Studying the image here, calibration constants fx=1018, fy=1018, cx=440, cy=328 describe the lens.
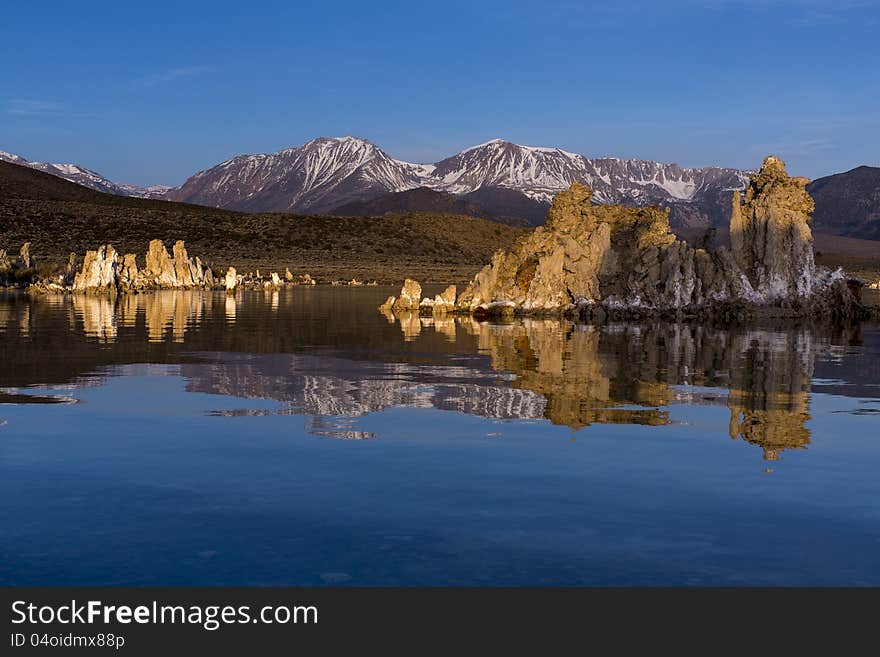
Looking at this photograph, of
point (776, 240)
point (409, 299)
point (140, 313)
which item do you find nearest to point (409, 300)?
point (409, 299)

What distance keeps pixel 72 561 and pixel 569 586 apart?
159 inches

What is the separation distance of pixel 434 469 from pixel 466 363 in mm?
12447

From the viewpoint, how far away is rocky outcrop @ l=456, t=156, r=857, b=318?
145 ft

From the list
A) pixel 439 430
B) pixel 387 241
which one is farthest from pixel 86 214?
pixel 439 430

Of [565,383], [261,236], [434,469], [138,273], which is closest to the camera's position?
[434,469]

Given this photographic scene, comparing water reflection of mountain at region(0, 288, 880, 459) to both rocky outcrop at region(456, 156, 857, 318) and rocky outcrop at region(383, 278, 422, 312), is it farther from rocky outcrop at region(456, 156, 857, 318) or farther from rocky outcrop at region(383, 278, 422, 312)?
rocky outcrop at region(383, 278, 422, 312)

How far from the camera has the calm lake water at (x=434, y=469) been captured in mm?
8492

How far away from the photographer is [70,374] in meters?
21.4

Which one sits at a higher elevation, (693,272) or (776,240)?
(776,240)

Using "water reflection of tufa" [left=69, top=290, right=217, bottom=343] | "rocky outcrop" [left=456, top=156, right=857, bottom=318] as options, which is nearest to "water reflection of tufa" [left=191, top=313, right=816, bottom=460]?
"water reflection of tufa" [left=69, top=290, right=217, bottom=343]

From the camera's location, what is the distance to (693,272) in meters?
44.3

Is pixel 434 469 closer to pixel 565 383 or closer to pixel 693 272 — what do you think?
pixel 565 383

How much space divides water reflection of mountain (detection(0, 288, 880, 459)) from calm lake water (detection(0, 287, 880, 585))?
0.44 ft

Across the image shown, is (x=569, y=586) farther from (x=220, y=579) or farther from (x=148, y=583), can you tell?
(x=148, y=583)
